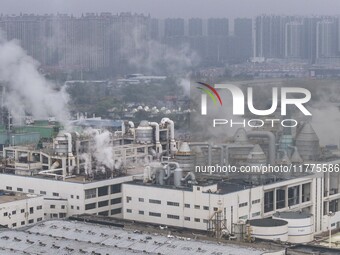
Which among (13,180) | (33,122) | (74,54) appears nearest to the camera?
(13,180)

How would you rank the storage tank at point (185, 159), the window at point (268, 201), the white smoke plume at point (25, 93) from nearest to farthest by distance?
1. the window at point (268, 201)
2. the storage tank at point (185, 159)
3. the white smoke plume at point (25, 93)

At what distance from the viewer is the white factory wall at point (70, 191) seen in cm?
1118

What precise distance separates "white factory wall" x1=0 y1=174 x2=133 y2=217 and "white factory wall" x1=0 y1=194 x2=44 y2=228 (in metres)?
0.28

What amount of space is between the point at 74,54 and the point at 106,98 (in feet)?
6.69

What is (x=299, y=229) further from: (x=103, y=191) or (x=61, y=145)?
(x=61, y=145)

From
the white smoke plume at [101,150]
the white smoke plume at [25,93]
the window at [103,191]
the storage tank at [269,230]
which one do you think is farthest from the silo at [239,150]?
the white smoke plume at [25,93]

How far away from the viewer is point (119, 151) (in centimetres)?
1255

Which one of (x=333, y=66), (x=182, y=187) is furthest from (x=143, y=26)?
(x=182, y=187)

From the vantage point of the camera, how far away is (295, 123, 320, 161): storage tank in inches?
492

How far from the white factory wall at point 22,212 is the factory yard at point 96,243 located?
108 cm

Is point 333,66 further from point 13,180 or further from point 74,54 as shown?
point 13,180

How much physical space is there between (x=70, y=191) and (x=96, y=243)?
2535 millimetres

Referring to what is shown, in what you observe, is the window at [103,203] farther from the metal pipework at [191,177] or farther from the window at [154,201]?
the metal pipework at [191,177]

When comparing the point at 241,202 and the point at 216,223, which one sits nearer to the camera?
the point at 216,223
